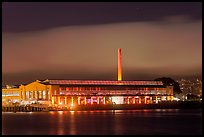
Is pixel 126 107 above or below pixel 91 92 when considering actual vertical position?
below

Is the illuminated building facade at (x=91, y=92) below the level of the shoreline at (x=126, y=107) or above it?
above

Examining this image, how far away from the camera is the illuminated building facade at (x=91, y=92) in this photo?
135 metres

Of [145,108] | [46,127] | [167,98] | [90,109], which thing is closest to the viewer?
[46,127]

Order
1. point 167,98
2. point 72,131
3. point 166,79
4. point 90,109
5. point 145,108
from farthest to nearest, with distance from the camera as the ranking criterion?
point 166,79 < point 167,98 < point 145,108 < point 90,109 < point 72,131

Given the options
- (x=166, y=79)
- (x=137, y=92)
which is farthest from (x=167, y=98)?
(x=166, y=79)

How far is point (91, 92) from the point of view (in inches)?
5477

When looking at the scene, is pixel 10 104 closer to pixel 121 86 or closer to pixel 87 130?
pixel 121 86

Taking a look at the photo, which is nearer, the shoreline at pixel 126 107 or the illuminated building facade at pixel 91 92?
the shoreline at pixel 126 107

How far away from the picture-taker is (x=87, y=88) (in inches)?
5458

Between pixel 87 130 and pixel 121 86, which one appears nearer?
pixel 87 130

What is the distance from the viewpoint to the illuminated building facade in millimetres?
135375

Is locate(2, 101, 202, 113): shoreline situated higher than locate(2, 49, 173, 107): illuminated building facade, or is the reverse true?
locate(2, 49, 173, 107): illuminated building facade

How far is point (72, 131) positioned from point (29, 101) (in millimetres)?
84330

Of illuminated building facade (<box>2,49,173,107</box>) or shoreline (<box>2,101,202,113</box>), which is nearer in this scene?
shoreline (<box>2,101,202,113</box>)
